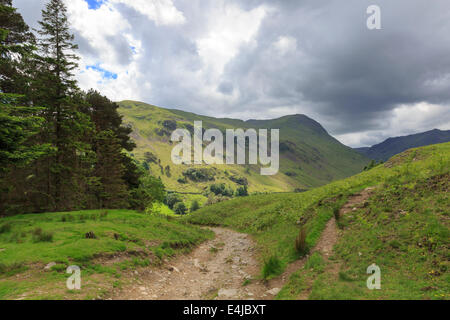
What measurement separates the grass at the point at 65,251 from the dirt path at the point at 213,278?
3.66 feet

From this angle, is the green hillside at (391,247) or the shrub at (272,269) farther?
the shrub at (272,269)

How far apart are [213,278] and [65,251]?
854 cm

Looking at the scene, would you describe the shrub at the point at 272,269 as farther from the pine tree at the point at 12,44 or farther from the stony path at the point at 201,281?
the pine tree at the point at 12,44

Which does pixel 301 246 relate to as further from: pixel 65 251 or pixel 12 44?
pixel 12 44

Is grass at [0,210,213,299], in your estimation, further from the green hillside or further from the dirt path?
the green hillside

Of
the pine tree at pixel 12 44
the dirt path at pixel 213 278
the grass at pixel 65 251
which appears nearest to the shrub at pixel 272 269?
the dirt path at pixel 213 278

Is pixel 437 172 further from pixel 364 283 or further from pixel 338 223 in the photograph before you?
pixel 364 283

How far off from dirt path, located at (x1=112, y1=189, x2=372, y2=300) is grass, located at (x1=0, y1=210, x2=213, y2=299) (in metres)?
1.12

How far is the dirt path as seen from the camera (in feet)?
31.5

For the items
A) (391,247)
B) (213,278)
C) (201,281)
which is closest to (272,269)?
(213,278)

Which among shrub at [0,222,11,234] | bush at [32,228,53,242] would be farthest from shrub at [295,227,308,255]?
shrub at [0,222,11,234]

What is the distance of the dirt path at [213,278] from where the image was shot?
31.5 ft

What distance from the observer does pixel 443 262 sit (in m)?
7.65

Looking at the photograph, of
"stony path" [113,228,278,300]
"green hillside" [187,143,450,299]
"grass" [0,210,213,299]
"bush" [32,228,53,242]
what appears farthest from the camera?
"bush" [32,228,53,242]
